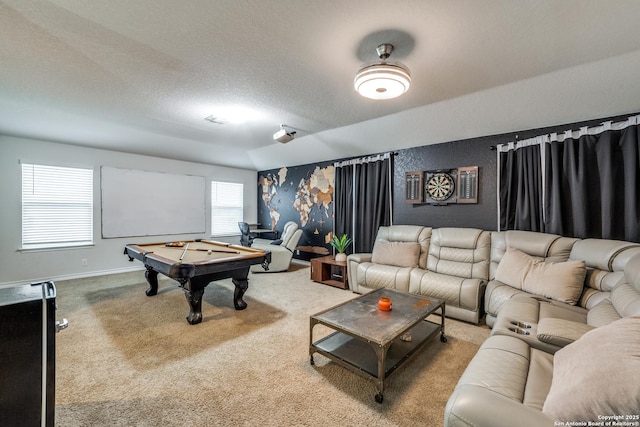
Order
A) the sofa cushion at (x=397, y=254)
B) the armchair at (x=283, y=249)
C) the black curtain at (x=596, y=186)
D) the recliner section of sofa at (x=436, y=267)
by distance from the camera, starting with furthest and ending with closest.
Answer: the armchair at (x=283, y=249)
the sofa cushion at (x=397, y=254)
the recliner section of sofa at (x=436, y=267)
the black curtain at (x=596, y=186)

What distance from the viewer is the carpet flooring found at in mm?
1609

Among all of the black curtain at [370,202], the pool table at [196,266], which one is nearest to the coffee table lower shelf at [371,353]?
the pool table at [196,266]

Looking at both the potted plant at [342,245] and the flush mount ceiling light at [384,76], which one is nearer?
the flush mount ceiling light at [384,76]

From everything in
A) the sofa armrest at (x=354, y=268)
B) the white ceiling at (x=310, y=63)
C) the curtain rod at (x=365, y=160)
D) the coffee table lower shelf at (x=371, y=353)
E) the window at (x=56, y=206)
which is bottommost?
the coffee table lower shelf at (x=371, y=353)

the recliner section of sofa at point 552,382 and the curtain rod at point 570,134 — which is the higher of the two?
the curtain rod at point 570,134

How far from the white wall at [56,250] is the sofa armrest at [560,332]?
5.94m

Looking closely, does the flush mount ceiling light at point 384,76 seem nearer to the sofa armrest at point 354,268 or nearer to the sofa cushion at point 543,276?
the sofa cushion at point 543,276

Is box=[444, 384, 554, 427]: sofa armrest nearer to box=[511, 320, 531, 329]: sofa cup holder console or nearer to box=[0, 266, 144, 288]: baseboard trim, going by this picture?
box=[511, 320, 531, 329]: sofa cup holder console

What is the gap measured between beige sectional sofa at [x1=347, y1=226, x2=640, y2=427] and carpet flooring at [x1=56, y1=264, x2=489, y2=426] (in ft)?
1.70

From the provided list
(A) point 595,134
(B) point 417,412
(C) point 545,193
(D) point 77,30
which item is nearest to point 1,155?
(D) point 77,30

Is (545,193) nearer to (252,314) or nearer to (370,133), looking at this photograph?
(370,133)

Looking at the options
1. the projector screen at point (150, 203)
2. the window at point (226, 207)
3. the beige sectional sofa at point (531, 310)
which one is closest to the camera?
the beige sectional sofa at point (531, 310)

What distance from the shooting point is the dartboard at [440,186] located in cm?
395

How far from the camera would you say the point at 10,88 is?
8.89ft
